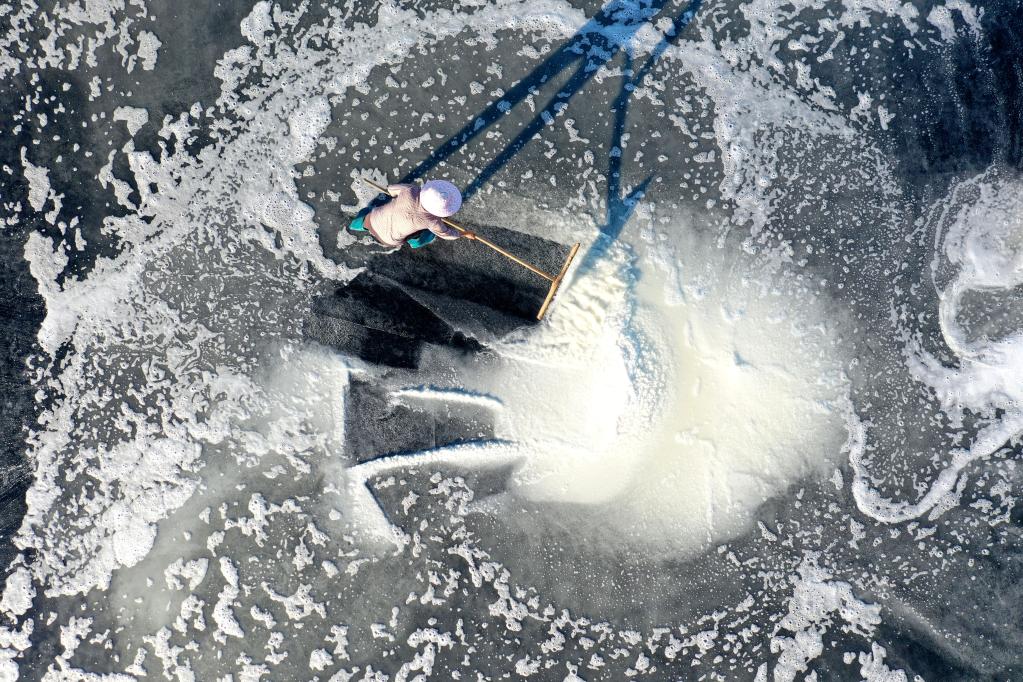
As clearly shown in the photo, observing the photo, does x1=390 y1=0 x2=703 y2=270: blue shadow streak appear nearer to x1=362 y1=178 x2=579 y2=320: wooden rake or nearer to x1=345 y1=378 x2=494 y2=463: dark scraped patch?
x1=362 y1=178 x2=579 y2=320: wooden rake

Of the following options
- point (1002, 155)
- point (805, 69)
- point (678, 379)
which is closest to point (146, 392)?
point (678, 379)

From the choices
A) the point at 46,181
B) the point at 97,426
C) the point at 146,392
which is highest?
the point at 46,181

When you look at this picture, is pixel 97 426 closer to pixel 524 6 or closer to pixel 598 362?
pixel 598 362

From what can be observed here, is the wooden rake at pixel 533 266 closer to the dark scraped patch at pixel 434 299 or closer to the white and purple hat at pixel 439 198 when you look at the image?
the dark scraped patch at pixel 434 299

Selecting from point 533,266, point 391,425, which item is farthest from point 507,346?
point 391,425

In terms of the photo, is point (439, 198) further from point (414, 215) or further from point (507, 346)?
point (507, 346)

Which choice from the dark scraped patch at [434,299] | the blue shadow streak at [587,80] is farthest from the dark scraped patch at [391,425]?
the blue shadow streak at [587,80]
